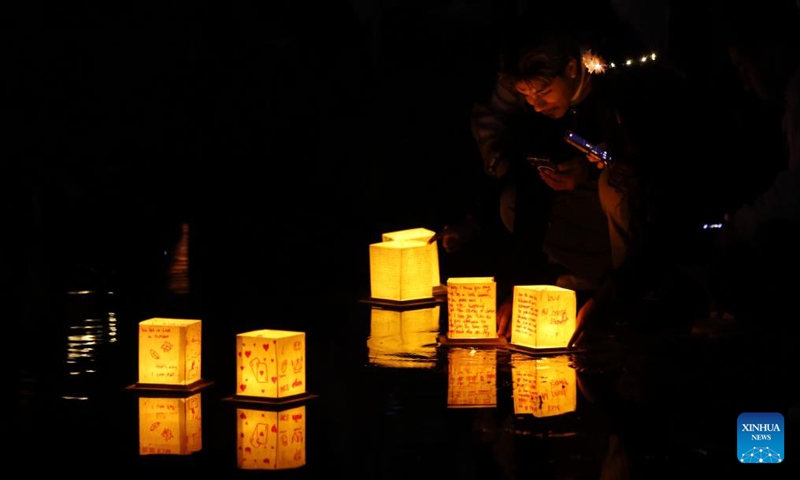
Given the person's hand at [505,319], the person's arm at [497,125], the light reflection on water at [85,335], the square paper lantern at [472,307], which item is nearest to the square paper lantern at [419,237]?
the person's arm at [497,125]

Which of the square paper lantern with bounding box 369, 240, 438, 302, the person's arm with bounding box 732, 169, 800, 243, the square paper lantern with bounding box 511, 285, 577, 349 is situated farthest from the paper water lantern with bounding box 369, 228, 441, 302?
the person's arm with bounding box 732, 169, 800, 243

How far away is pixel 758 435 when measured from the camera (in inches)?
132

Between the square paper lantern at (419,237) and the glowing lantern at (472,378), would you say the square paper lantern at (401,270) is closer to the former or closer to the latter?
the square paper lantern at (419,237)

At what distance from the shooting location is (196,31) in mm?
10672

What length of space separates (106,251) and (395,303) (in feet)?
10.8

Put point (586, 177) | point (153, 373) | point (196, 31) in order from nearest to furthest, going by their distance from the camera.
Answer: point (153, 373), point (586, 177), point (196, 31)

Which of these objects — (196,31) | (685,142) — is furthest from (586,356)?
(196,31)

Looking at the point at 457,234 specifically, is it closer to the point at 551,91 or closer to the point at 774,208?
the point at 551,91

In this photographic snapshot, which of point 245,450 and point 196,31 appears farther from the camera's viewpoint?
point 196,31

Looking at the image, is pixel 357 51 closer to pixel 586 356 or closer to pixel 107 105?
pixel 107 105

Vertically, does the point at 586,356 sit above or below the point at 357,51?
below

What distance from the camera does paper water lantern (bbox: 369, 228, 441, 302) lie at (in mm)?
6285

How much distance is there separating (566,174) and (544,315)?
49.9 inches

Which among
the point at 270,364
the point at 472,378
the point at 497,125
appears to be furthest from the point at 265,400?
the point at 497,125
